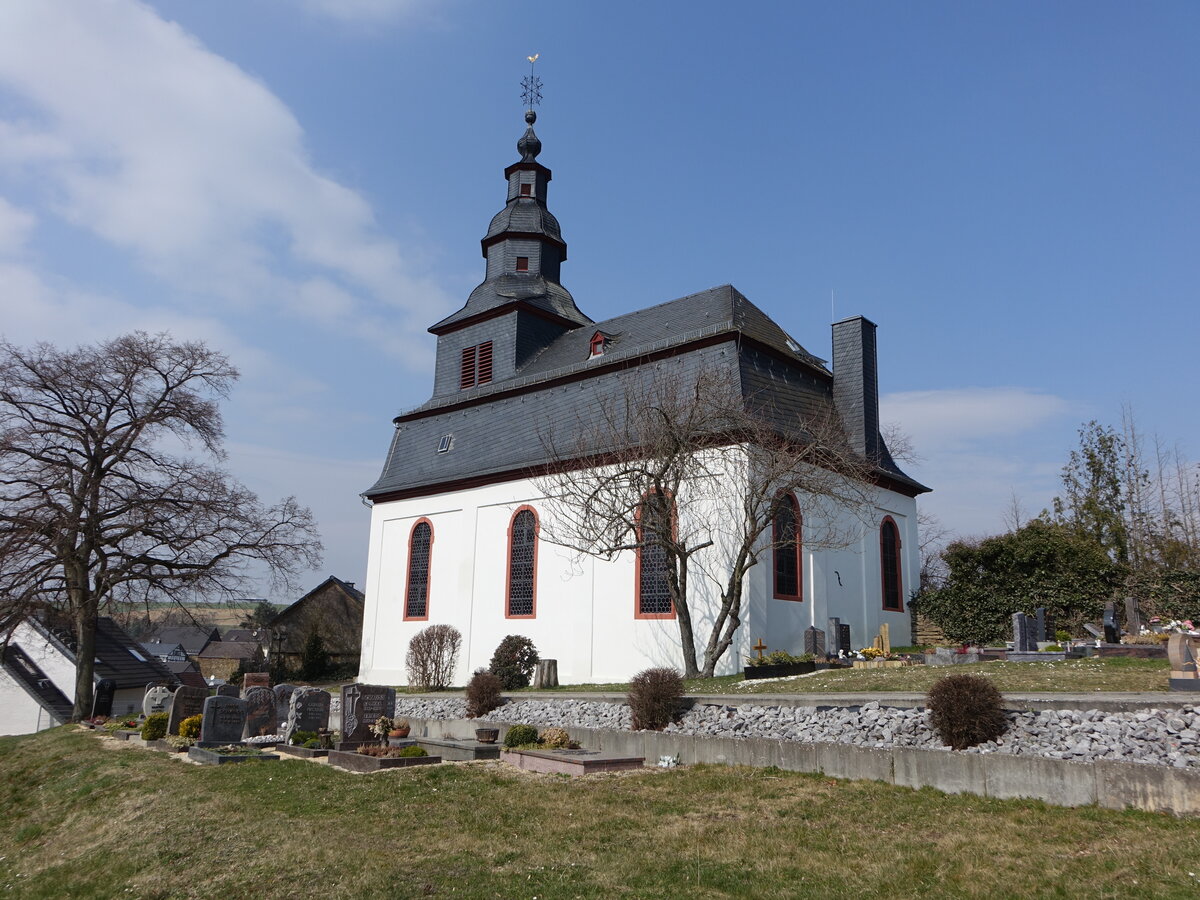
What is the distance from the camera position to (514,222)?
32.3m

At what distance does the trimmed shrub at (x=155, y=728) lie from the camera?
1781 cm

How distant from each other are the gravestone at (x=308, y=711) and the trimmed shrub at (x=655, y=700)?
20.2ft

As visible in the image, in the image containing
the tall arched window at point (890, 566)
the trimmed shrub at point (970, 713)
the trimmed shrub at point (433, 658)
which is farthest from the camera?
the tall arched window at point (890, 566)

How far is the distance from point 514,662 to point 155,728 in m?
8.21

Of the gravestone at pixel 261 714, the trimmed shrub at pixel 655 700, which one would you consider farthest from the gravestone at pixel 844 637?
the gravestone at pixel 261 714

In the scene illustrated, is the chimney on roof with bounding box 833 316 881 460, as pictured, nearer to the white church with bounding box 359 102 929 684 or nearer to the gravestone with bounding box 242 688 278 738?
the white church with bounding box 359 102 929 684

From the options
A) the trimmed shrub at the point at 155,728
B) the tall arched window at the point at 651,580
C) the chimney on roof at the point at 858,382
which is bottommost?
the trimmed shrub at the point at 155,728

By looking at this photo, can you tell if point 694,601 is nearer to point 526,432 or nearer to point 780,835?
point 526,432

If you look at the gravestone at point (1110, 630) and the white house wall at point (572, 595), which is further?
the white house wall at point (572, 595)

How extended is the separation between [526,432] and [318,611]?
19536 millimetres

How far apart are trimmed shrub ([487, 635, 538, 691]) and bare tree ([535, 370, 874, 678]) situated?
3.45 meters

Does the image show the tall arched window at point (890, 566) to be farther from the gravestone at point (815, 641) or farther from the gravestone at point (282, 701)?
the gravestone at point (282, 701)

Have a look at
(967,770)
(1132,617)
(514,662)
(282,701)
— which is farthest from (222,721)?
(1132,617)

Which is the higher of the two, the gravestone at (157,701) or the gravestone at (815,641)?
the gravestone at (815,641)
